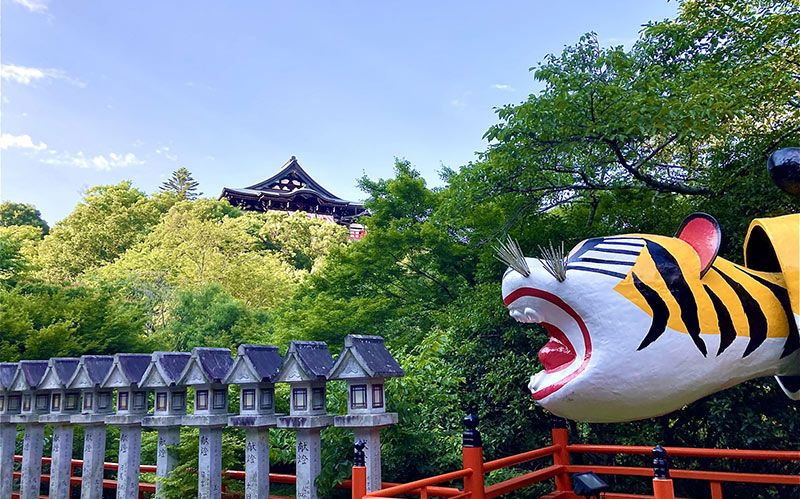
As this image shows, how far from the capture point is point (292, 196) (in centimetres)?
3997

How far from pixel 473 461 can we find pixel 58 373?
5.72 metres

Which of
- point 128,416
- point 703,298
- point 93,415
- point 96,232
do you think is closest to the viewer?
point 703,298

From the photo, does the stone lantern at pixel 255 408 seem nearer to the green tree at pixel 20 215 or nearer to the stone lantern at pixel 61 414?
the stone lantern at pixel 61 414

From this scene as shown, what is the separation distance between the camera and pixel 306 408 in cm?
553

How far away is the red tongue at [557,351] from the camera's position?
10.7ft

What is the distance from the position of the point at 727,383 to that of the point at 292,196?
38.2 m

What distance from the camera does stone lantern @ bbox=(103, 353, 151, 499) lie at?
6590 millimetres

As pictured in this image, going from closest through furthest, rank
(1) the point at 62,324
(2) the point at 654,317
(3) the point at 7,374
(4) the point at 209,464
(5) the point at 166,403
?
(2) the point at 654,317, (4) the point at 209,464, (5) the point at 166,403, (3) the point at 7,374, (1) the point at 62,324

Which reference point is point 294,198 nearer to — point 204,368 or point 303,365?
point 204,368

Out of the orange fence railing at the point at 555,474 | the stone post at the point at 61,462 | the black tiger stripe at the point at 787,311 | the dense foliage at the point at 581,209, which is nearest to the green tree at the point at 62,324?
the dense foliage at the point at 581,209

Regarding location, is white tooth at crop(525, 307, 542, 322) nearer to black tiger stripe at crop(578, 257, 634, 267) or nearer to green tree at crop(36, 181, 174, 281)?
black tiger stripe at crop(578, 257, 634, 267)

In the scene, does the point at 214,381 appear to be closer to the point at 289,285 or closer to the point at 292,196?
the point at 289,285

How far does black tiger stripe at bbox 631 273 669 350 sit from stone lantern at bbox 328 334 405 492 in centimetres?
279

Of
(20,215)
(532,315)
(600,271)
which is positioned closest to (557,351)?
(532,315)
